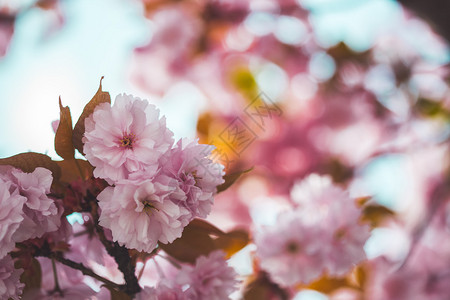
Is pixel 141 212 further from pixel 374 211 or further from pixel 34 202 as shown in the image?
pixel 374 211

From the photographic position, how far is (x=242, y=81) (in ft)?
6.82

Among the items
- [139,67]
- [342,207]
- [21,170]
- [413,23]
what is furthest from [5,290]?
[413,23]

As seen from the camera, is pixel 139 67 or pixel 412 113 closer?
pixel 412 113

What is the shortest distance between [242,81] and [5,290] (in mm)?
1646

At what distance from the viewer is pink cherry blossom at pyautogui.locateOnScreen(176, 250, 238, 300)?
0.65 meters

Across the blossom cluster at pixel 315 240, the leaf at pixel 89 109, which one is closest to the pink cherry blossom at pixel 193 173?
the leaf at pixel 89 109

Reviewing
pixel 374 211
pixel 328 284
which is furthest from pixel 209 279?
pixel 374 211

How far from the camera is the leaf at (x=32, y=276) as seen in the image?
0.64m

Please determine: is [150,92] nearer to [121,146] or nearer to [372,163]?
[372,163]

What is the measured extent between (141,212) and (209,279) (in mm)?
186

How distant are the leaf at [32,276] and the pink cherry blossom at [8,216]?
0.43 feet

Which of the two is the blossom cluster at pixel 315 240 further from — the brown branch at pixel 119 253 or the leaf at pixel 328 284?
the brown branch at pixel 119 253

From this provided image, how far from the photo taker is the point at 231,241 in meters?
0.79

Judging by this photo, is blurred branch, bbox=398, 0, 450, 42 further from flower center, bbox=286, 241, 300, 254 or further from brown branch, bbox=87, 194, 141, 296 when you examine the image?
brown branch, bbox=87, 194, 141, 296
